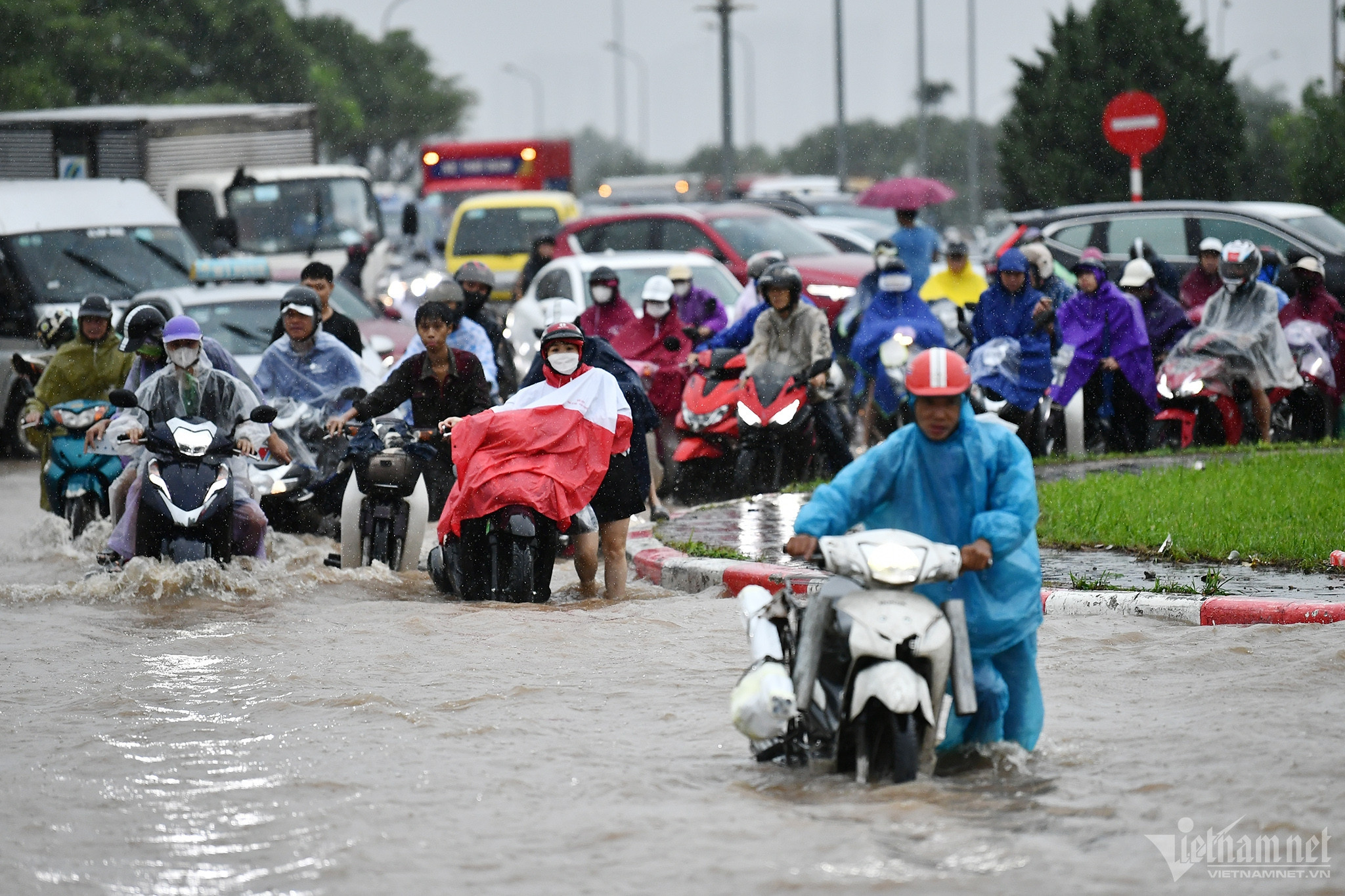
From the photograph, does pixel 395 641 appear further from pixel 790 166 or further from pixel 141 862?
pixel 790 166

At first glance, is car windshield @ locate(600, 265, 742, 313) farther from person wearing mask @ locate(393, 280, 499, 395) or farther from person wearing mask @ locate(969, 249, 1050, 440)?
person wearing mask @ locate(393, 280, 499, 395)

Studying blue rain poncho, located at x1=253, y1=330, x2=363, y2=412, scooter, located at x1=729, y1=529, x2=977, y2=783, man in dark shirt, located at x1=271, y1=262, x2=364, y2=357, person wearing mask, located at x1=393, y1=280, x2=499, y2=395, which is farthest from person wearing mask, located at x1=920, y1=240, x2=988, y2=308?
scooter, located at x1=729, y1=529, x2=977, y2=783

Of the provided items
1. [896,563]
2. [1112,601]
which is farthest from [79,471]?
[896,563]

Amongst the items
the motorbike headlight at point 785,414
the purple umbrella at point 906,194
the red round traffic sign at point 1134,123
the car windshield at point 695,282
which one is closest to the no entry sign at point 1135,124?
the red round traffic sign at point 1134,123

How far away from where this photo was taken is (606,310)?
14.7 m

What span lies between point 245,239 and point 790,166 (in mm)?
81668

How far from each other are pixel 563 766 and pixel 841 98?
115 feet

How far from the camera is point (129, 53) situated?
48844mm

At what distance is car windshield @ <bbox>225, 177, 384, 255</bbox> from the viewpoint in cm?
2666

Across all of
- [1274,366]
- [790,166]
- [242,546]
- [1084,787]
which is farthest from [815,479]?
[790,166]

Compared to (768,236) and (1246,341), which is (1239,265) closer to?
(1246,341)

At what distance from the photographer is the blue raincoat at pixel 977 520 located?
5965mm

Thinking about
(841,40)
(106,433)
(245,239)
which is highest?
(841,40)

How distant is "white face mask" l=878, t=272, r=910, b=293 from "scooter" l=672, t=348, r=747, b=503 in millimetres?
1543
